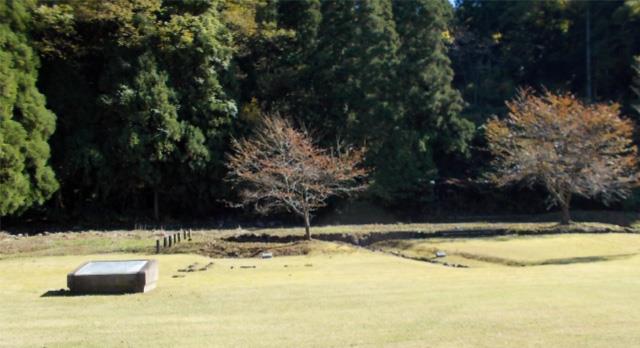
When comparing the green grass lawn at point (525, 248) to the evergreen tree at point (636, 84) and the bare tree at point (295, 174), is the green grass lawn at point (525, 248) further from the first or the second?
the evergreen tree at point (636, 84)

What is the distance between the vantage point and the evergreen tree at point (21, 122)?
27094 mm

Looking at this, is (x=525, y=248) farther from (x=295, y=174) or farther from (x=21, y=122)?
(x=21, y=122)

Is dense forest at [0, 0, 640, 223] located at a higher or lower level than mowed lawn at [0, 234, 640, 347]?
higher

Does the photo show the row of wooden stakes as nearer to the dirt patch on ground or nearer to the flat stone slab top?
the dirt patch on ground

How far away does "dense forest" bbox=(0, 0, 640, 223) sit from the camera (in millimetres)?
30234

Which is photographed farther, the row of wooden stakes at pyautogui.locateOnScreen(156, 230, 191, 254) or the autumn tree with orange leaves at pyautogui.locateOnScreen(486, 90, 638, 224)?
the autumn tree with orange leaves at pyautogui.locateOnScreen(486, 90, 638, 224)

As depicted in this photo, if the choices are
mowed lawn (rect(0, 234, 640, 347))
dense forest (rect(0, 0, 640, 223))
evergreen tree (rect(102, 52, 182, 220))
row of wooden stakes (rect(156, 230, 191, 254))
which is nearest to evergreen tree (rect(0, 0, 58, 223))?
dense forest (rect(0, 0, 640, 223))

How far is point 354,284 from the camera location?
11.8 meters

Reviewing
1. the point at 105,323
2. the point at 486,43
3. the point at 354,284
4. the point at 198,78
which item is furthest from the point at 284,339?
the point at 486,43

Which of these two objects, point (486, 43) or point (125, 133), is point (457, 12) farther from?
point (125, 133)

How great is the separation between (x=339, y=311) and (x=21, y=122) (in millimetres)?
25147

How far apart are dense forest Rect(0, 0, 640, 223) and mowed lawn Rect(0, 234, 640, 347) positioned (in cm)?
1788

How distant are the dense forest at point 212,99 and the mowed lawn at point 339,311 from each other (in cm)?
1788

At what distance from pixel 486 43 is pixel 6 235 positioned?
34.7 meters
